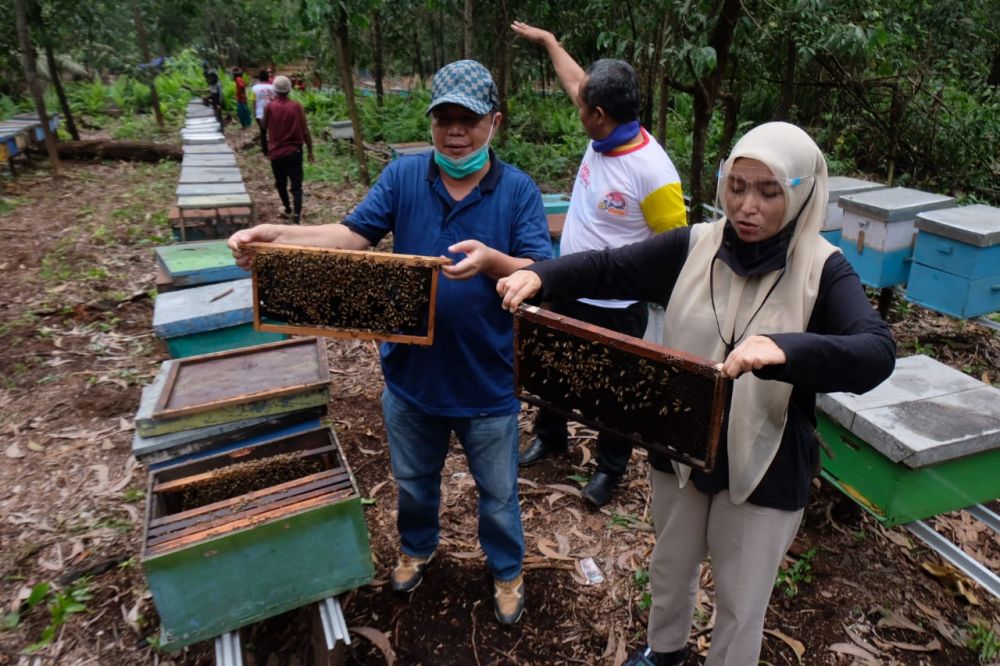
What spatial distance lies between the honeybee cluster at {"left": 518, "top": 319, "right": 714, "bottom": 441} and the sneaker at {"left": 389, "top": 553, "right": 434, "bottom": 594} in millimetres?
1245

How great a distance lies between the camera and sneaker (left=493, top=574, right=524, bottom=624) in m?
2.78

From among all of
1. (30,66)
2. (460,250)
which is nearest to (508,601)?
(460,250)

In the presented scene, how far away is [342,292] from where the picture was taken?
236cm

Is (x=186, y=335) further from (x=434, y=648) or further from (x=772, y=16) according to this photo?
(x=772, y=16)

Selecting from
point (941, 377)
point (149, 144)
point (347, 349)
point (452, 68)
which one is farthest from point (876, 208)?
point (149, 144)

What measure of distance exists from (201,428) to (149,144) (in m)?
12.6

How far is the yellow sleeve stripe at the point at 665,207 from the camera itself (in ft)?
9.54

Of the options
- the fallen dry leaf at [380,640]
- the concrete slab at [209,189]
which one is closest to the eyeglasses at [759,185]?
the fallen dry leaf at [380,640]

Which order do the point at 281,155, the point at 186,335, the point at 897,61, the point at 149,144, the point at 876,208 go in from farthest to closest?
the point at 149,144
the point at 281,155
the point at 897,61
the point at 876,208
the point at 186,335

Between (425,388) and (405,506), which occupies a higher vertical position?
(425,388)

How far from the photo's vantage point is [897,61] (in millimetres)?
7504

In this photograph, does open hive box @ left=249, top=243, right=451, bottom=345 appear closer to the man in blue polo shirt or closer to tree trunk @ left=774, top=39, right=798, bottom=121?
the man in blue polo shirt

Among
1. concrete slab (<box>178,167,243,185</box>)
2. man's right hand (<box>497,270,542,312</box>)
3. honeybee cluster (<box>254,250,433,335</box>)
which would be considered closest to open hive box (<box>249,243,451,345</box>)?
honeybee cluster (<box>254,250,433,335</box>)

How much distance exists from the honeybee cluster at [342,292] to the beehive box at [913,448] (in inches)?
67.1
